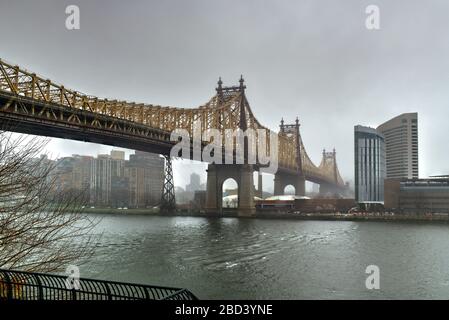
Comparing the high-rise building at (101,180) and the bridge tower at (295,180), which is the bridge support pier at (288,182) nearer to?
the bridge tower at (295,180)

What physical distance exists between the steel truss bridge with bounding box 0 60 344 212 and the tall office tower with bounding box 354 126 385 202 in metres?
37.4

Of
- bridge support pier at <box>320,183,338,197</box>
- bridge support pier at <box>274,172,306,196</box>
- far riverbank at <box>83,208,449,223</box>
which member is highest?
bridge support pier at <box>274,172,306,196</box>

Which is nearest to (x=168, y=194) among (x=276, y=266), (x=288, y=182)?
(x=288, y=182)

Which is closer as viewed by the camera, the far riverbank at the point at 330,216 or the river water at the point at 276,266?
the river water at the point at 276,266

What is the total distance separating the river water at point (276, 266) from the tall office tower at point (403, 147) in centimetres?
10886

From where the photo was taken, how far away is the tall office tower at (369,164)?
125375mm

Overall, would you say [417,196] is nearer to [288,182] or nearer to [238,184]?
[238,184]

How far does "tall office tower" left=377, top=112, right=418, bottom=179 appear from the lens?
142125 millimetres

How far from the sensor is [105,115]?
4641 cm

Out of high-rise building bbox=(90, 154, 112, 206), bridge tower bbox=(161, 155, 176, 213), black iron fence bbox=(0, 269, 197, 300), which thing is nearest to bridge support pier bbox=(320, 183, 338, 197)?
high-rise building bbox=(90, 154, 112, 206)

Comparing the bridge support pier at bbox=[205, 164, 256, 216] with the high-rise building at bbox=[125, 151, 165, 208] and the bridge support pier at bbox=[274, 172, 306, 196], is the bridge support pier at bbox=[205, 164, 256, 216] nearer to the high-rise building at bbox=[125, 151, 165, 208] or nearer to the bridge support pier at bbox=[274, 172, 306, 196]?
the bridge support pier at bbox=[274, 172, 306, 196]

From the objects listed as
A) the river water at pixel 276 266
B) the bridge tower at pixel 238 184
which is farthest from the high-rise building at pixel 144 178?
the river water at pixel 276 266
